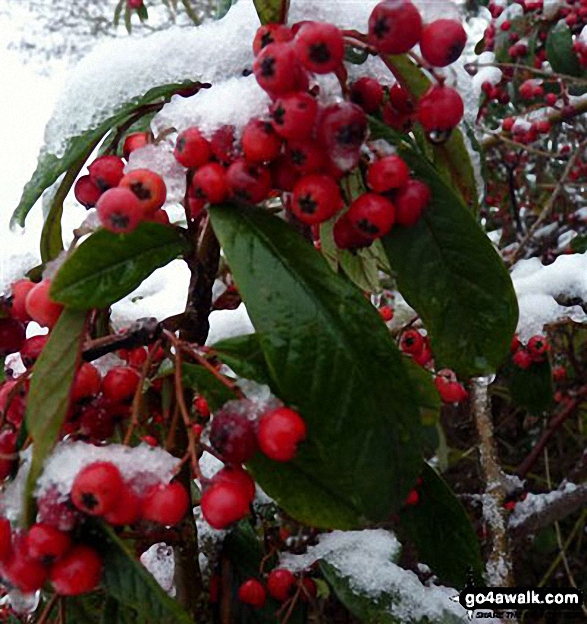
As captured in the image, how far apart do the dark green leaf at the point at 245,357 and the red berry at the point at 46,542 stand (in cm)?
21

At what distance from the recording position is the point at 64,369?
2.01ft

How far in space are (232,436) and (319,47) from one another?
35cm

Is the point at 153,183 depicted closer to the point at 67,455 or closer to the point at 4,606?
the point at 67,455

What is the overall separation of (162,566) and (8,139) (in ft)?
8.91

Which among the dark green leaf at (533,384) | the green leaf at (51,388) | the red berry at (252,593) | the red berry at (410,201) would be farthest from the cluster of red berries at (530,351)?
the green leaf at (51,388)

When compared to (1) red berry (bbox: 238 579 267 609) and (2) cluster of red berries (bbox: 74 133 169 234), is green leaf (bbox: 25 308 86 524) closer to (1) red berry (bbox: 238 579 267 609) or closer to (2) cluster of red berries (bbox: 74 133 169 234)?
(2) cluster of red berries (bbox: 74 133 169 234)

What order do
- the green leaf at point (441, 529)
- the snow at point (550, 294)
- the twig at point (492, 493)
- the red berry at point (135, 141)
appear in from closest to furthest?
1. the red berry at point (135, 141)
2. the green leaf at point (441, 529)
3. the twig at point (492, 493)
4. the snow at point (550, 294)

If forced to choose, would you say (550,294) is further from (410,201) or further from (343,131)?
(343,131)

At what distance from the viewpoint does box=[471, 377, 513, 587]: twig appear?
4.15ft

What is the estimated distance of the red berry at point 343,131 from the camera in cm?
60

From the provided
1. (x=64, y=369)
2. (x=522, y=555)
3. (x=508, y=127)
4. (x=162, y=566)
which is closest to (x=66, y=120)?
(x=64, y=369)

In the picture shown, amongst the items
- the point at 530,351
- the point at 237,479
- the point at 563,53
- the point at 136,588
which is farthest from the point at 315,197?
the point at 563,53

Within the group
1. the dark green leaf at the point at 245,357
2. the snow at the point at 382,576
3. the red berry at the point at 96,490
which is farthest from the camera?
the snow at the point at 382,576

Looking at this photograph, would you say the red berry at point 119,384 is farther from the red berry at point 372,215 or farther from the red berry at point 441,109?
the red berry at point 441,109
